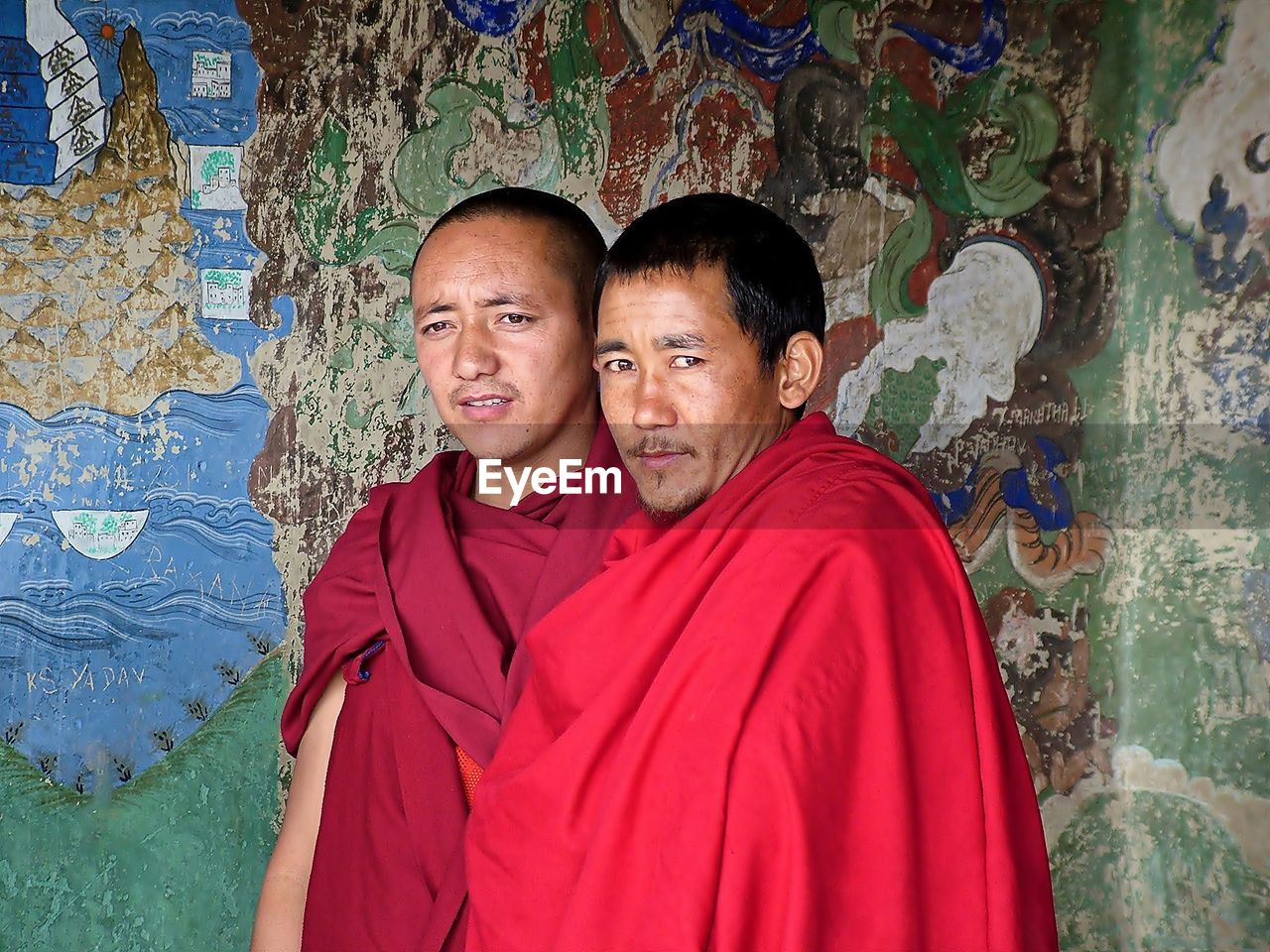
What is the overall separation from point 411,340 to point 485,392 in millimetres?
1215

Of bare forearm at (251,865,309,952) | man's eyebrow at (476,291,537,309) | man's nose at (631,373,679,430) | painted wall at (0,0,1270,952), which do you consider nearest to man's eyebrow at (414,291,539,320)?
man's eyebrow at (476,291,537,309)

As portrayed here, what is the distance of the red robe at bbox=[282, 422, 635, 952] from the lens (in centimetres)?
162

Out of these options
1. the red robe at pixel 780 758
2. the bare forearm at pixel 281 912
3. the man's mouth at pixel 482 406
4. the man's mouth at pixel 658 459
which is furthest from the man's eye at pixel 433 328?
the bare forearm at pixel 281 912

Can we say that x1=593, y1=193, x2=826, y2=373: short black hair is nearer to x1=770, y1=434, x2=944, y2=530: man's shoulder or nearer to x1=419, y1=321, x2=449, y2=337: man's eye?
x1=770, y1=434, x2=944, y2=530: man's shoulder

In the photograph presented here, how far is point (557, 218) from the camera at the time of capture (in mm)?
1789

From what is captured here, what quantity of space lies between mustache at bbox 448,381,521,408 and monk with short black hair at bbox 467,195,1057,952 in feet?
0.82

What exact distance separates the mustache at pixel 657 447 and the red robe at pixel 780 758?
82 mm

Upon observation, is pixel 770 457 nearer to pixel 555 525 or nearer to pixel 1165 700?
pixel 555 525

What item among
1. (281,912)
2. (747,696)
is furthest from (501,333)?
(281,912)

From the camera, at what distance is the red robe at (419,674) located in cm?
162

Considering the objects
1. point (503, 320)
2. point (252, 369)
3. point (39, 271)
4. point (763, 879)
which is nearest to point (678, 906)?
point (763, 879)

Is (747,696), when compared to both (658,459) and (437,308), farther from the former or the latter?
(437,308)

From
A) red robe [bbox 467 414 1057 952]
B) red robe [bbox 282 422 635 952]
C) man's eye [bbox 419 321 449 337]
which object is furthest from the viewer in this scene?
man's eye [bbox 419 321 449 337]

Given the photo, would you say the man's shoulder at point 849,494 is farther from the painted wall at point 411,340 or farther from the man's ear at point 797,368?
the painted wall at point 411,340
